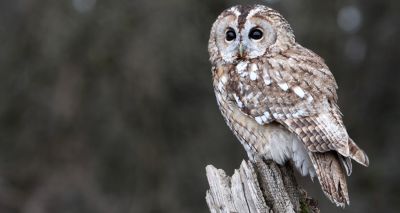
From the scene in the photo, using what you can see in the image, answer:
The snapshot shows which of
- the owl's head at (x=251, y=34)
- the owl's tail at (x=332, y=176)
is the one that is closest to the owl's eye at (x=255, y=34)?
the owl's head at (x=251, y=34)

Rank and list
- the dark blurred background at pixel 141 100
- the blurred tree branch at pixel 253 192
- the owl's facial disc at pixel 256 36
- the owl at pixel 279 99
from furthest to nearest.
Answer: the dark blurred background at pixel 141 100
the owl's facial disc at pixel 256 36
the owl at pixel 279 99
the blurred tree branch at pixel 253 192

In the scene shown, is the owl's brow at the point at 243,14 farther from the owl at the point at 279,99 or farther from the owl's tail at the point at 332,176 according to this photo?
the owl's tail at the point at 332,176

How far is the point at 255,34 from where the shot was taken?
609 centimetres

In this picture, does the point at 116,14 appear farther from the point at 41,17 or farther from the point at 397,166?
the point at 397,166

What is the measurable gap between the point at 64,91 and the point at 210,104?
6.60 feet

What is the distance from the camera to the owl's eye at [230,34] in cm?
615

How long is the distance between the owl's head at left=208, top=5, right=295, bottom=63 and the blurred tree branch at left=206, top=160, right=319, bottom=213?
112cm

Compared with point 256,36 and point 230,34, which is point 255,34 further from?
point 230,34

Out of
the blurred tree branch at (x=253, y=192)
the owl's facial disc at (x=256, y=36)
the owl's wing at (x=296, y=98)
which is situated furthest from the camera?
the owl's facial disc at (x=256, y=36)

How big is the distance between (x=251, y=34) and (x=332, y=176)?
4.47 feet

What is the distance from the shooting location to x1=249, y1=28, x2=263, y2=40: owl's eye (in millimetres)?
6059

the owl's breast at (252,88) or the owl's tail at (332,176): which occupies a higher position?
the owl's breast at (252,88)

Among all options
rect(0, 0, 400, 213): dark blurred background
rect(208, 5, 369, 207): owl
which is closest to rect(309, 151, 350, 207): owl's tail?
rect(208, 5, 369, 207): owl

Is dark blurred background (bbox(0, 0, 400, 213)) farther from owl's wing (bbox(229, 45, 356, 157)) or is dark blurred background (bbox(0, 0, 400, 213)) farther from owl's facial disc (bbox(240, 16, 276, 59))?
owl's wing (bbox(229, 45, 356, 157))
